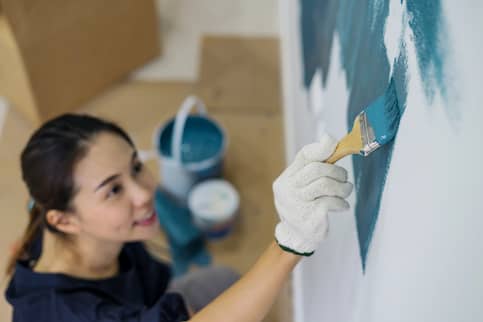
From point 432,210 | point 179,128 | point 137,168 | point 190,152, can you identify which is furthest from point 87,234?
point 432,210

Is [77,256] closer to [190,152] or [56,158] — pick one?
[56,158]

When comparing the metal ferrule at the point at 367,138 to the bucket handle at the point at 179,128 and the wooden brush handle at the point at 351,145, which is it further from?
the bucket handle at the point at 179,128

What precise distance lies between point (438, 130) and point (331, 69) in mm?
588

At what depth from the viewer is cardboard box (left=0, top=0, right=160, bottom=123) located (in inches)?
62.1

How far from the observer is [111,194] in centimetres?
106

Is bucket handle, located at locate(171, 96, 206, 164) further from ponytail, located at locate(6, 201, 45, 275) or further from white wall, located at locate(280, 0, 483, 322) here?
white wall, located at locate(280, 0, 483, 322)

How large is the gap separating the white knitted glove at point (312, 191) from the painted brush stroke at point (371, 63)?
0.17 ft

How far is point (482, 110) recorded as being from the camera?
44 centimetres

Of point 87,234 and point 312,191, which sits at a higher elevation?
point 312,191

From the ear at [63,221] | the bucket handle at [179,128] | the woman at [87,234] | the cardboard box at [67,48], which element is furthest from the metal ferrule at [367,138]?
the cardboard box at [67,48]

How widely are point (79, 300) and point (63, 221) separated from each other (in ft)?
0.53

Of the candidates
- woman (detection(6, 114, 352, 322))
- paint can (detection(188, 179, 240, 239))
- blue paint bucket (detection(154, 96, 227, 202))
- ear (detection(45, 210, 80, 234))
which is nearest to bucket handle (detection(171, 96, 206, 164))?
blue paint bucket (detection(154, 96, 227, 202))

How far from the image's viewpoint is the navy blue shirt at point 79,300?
98cm

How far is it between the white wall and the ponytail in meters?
0.65
